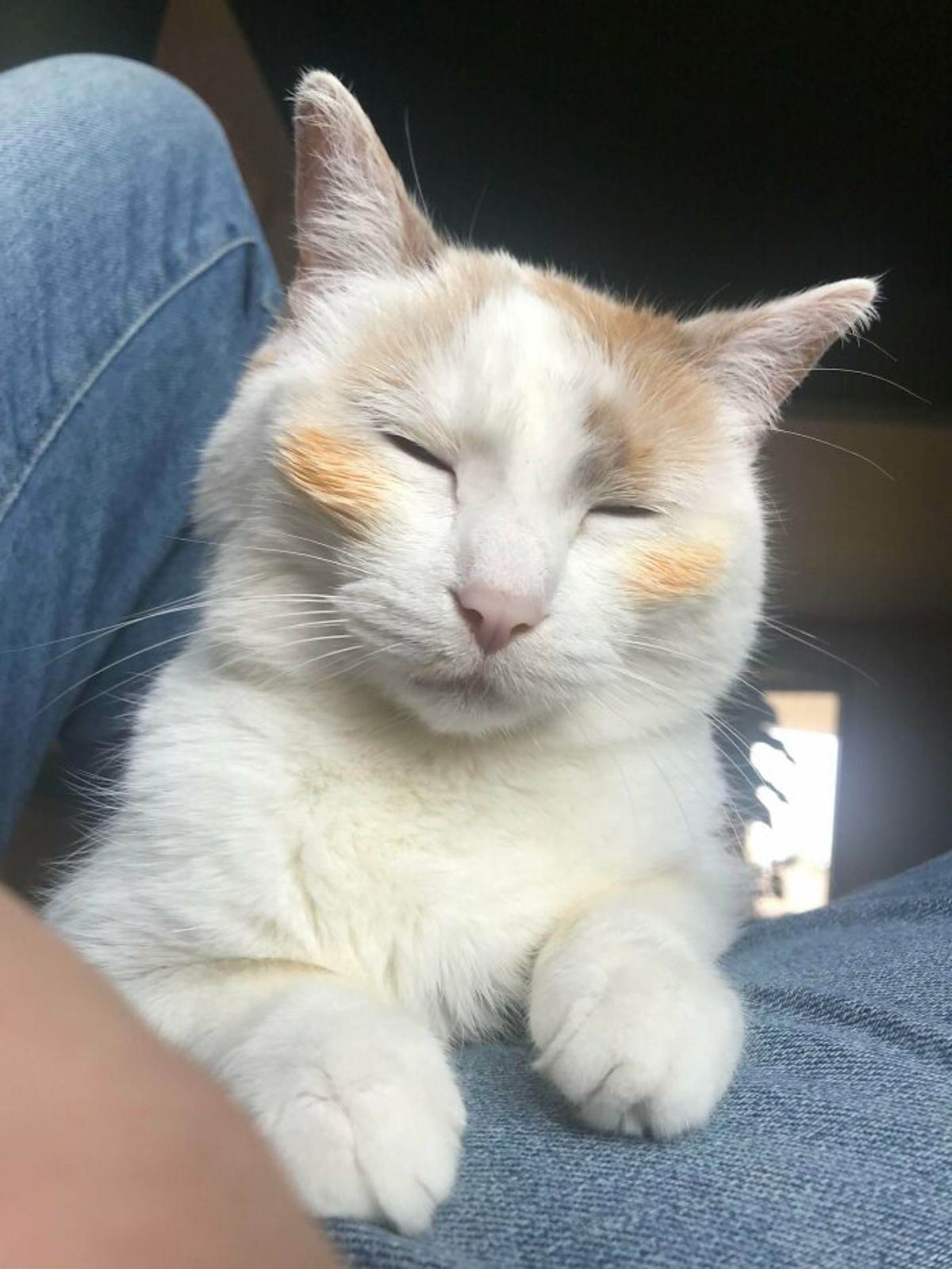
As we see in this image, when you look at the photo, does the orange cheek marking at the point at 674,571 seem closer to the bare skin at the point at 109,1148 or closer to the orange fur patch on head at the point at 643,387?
the orange fur patch on head at the point at 643,387

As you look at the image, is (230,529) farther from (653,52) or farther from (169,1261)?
(653,52)

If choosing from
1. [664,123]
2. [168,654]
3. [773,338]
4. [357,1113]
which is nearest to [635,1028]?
[357,1113]

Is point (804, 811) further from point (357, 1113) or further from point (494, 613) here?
point (357, 1113)

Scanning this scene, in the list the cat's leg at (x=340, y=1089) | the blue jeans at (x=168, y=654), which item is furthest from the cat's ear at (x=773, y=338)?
the cat's leg at (x=340, y=1089)

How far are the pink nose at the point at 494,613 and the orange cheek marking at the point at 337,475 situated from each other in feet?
0.29

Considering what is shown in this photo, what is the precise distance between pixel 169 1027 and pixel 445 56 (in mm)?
1492

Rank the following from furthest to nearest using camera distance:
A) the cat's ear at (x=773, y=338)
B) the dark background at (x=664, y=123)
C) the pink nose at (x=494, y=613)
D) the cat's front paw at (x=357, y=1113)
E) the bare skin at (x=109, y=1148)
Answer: the dark background at (x=664, y=123)
the cat's ear at (x=773, y=338)
the pink nose at (x=494, y=613)
the cat's front paw at (x=357, y=1113)
the bare skin at (x=109, y=1148)

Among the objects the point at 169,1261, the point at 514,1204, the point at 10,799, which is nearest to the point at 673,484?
the point at 514,1204

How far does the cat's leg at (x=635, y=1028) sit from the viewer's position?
486 mm

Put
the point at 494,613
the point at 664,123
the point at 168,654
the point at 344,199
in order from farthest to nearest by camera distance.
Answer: the point at 664,123
the point at 168,654
the point at 344,199
the point at 494,613

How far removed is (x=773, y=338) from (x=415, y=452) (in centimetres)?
36

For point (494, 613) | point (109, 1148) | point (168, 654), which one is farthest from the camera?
point (168, 654)

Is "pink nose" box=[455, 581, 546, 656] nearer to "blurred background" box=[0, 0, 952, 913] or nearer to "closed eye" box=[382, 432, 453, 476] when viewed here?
"closed eye" box=[382, 432, 453, 476]

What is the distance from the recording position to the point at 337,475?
0.63 metres
